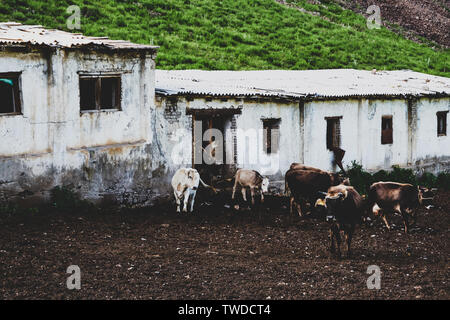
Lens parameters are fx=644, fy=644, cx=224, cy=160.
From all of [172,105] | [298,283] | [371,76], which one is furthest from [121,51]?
[371,76]

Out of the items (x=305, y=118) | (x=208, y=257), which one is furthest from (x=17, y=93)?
(x=305, y=118)

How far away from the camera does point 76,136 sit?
47.5 feet

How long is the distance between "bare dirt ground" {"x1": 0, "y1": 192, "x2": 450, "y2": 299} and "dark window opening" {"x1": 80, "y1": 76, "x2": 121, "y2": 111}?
2514mm

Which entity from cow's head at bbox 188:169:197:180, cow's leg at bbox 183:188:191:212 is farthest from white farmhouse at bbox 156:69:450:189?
cow's leg at bbox 183:188:191:212

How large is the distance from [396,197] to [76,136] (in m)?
7.36

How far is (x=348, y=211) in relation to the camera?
12062mm

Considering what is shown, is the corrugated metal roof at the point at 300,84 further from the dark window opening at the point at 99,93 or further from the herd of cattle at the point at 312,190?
the herd of cattle at the point at 312,190

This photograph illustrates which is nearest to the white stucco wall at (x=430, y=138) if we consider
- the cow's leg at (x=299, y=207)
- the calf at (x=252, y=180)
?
the cow's leg at (x=299, y=207)

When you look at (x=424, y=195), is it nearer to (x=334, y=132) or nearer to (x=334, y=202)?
(x=334, y=202)

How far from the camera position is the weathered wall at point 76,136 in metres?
13.7

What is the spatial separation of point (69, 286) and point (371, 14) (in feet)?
116

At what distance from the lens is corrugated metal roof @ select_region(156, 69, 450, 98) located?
→ 1744 cm

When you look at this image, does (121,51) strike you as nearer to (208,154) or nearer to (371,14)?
(208,154)

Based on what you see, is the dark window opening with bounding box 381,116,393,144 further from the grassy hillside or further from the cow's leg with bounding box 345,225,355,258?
the cow's leg with bounding box 345,225,355,258
